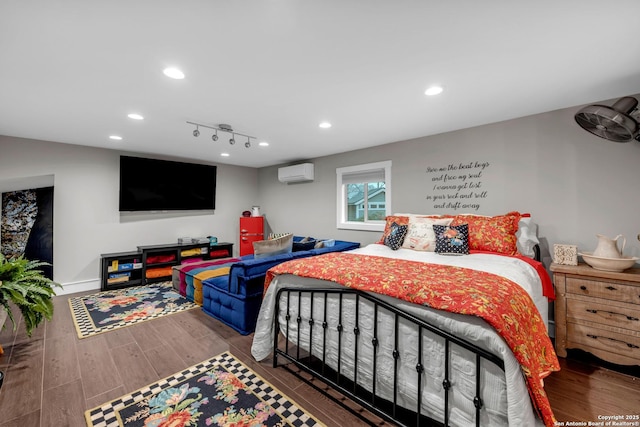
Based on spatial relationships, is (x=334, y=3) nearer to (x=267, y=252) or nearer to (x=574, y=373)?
(x=267, y=252)

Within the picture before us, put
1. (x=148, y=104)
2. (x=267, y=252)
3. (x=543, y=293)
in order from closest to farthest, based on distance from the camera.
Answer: (x=543, y=293), (x=148, y=104), (x=267, y=252)

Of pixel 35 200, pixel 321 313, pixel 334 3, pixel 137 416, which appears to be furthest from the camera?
pixel 35 200

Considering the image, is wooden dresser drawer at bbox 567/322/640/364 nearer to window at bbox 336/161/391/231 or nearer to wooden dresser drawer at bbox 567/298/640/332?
wooden dresser drawer at bbox 567/298/640/332

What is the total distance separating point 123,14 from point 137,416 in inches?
92.1

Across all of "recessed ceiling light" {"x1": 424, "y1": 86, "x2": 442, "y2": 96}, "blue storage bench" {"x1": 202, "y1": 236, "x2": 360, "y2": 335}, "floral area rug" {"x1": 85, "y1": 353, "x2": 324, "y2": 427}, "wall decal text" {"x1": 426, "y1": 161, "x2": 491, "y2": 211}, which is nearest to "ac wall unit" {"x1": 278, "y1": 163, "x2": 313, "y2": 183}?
"wall decal text" {"x1": 426, "y1": 161, "x2": 491, "y2": 211}

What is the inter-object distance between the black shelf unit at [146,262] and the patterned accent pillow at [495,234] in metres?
4.59

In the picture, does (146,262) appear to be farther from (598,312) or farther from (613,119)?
(613,119)

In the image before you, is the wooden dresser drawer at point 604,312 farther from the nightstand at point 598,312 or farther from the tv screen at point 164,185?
the tv screen at point 164,185

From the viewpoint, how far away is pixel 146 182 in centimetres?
473

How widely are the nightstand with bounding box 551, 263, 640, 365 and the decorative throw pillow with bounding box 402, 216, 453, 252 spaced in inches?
40.7

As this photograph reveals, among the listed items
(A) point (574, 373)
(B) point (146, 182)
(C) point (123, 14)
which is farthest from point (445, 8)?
(B) point (146, 182)

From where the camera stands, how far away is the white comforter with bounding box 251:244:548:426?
3.87 feet

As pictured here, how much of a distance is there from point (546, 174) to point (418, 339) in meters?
2.52

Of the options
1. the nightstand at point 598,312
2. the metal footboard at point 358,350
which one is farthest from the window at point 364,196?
the metal footboard at point 358,350
